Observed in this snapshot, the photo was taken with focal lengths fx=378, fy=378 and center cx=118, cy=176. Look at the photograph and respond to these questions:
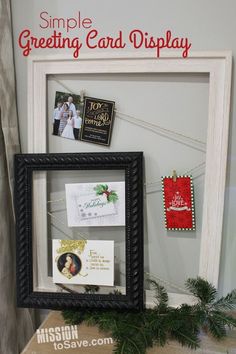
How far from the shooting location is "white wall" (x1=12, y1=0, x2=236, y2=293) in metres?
0.97

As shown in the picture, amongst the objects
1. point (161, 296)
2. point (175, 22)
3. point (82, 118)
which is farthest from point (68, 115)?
point (161, 296)

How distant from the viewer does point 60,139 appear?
1.09 meters

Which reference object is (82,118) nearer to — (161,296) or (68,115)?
(68,115)

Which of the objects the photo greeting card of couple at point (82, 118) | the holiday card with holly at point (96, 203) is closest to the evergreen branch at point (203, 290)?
the holiday card with holly at point (96, 203)

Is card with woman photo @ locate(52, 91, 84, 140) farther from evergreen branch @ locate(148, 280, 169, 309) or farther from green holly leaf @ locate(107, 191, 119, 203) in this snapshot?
evergreen branch @ locate(148, 280, 169, 309)

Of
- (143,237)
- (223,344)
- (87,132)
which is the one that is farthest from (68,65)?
(223,344)

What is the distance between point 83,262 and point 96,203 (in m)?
0.17

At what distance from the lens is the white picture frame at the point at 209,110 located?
967 mm

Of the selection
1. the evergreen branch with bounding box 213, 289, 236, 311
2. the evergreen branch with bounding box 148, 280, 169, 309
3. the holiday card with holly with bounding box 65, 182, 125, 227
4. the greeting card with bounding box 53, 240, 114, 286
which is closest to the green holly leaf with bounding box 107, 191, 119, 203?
the holiday card with holly with bounding box 65, 182, 125, 227

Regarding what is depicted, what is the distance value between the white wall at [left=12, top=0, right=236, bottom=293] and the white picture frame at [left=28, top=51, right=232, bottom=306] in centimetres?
4

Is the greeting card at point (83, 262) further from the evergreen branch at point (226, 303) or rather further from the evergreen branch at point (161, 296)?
the evergreen branch at point (226, 303)

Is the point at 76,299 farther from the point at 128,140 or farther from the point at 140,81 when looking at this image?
the point at 140,81

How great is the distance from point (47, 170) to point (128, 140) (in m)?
0.24

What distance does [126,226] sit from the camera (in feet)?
3.36
